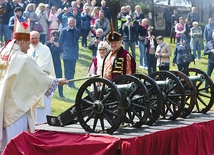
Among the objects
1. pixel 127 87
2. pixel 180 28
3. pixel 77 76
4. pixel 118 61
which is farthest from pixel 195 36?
pixel 127 87

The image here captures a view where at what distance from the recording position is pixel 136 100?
29.0 feet

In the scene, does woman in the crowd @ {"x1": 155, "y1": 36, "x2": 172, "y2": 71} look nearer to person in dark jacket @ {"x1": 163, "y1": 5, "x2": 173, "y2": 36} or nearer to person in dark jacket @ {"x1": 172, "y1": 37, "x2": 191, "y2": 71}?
person in dark jacket @ {"x1": 172, "y1": 37, "x2": 191, "y2": 71}

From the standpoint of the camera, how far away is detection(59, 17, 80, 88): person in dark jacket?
668 inches

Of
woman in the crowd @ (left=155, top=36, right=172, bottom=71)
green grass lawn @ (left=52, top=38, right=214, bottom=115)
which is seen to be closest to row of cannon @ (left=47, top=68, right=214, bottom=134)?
green grass lawn @ (left=52, top=38, right=214, bottom=115)

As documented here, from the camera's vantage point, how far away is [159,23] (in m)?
29.6

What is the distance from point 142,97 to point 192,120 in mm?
1292

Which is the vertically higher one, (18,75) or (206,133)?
(18,75)

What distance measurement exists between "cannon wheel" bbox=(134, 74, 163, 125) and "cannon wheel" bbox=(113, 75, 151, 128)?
23cm

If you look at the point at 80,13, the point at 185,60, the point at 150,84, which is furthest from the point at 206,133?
the point at 80,13

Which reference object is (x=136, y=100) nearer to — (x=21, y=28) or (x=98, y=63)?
(x=21, y=28)

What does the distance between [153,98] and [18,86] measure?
1922 mm

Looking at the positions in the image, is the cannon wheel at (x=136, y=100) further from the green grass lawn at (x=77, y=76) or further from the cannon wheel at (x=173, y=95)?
the green grass lawn at (x=77, y=76)

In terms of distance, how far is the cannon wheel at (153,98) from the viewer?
356 inches

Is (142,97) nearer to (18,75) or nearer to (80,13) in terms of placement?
(18,75)
